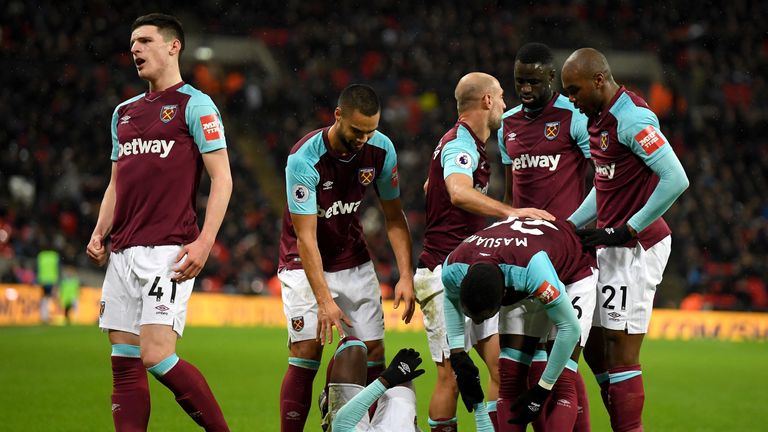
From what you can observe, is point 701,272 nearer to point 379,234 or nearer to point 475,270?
point 379,234

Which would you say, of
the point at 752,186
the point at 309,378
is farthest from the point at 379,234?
the point at 309,378

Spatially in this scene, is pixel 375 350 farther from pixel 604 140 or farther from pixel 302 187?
pixel 604 140

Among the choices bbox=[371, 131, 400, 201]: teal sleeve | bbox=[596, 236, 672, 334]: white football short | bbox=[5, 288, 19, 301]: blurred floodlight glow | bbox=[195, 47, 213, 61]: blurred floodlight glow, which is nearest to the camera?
bbox=[596, 236, 672, 334]: white football short

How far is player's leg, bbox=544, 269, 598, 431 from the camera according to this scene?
17.0ft

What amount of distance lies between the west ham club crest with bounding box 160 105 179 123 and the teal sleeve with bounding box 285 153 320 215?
2.35ft

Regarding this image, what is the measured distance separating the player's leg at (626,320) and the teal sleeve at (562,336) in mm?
632

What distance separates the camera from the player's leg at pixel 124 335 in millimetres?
5305

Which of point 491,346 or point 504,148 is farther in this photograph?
point 504,148

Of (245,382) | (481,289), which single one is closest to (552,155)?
(481,289)

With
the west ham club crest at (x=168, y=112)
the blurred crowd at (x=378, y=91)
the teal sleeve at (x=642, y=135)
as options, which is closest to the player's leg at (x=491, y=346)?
the teal sleeve at (x=642, y=135)

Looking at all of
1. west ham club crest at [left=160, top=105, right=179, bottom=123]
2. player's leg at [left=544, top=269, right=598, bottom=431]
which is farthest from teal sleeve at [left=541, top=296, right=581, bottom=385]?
west ham club crest at [left=160, top=105, right=179, bottom=123]

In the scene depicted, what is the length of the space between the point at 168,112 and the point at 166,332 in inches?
47.7

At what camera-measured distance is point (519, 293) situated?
5.02m

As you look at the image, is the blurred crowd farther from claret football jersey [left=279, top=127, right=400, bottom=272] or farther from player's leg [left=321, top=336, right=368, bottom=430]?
Result: player's leg [left=321, top=336, right=368, bottom=430]
